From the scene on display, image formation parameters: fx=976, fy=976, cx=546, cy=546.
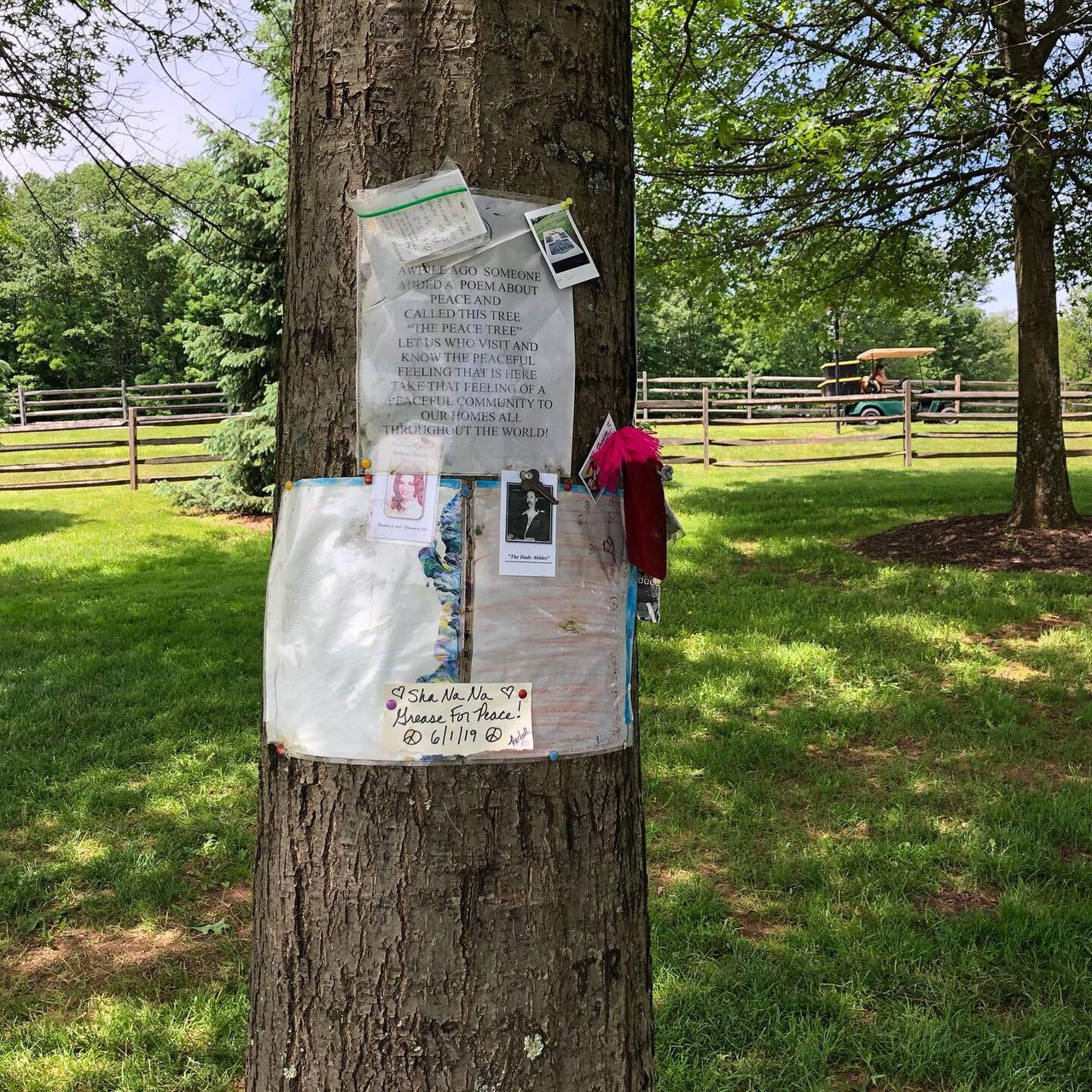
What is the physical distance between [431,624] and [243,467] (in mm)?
11370

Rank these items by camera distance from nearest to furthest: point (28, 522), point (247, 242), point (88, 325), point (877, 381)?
point (247, 242), point (28, 522), point (877, 381), point (88, 325)

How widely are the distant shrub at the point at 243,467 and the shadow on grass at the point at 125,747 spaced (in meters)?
3.95

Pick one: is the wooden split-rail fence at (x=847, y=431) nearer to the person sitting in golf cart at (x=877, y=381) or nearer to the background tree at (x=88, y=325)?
the person sitting in golf cart at (x=877, y=381)

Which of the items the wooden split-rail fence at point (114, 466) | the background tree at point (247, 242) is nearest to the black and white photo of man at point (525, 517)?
the background tree at point (247, 242)

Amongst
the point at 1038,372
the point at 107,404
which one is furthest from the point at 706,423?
the point at 107,404

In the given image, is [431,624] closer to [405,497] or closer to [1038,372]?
[405,497]

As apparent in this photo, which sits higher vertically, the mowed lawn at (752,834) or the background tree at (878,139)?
the background tree at (878,139)

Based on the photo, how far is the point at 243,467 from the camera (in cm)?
1209

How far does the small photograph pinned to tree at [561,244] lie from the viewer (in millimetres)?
1382

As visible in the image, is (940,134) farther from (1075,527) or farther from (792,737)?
(792,737)

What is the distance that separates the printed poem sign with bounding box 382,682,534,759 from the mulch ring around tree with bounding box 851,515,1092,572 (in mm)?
7209

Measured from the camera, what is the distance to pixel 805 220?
962cm

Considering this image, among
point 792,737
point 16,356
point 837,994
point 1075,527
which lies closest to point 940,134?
point 1075,527

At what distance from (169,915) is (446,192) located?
2831 millimetres
